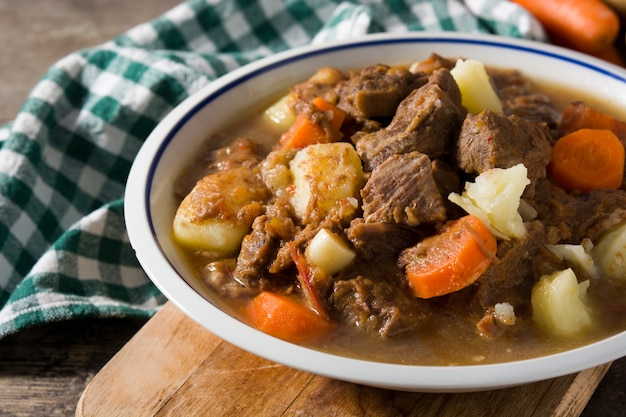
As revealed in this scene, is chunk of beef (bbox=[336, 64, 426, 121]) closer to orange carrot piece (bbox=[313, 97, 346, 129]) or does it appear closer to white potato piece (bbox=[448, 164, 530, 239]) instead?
orange carrot piece (bbox=[313, 97, 346, 129])

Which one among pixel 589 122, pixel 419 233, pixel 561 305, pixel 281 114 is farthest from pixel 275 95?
pixel 561 305

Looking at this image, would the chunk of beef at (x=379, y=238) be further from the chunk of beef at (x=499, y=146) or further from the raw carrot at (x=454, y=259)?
the chunk of beef at (x=499, y=146)

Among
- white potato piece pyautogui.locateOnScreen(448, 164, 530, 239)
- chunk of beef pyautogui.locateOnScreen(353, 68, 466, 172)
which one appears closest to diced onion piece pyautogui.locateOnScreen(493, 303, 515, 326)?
white potato piece pyautogui.locateOnScreen(448, 164, 530, 239)

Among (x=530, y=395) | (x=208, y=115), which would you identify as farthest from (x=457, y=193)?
(x=208, y=115)

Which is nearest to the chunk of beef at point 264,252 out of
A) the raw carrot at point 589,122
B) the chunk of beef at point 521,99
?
the chunk of beef at point 521,99

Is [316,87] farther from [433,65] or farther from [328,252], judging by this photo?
[328,252]

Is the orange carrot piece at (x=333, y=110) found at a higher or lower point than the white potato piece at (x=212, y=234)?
higher
